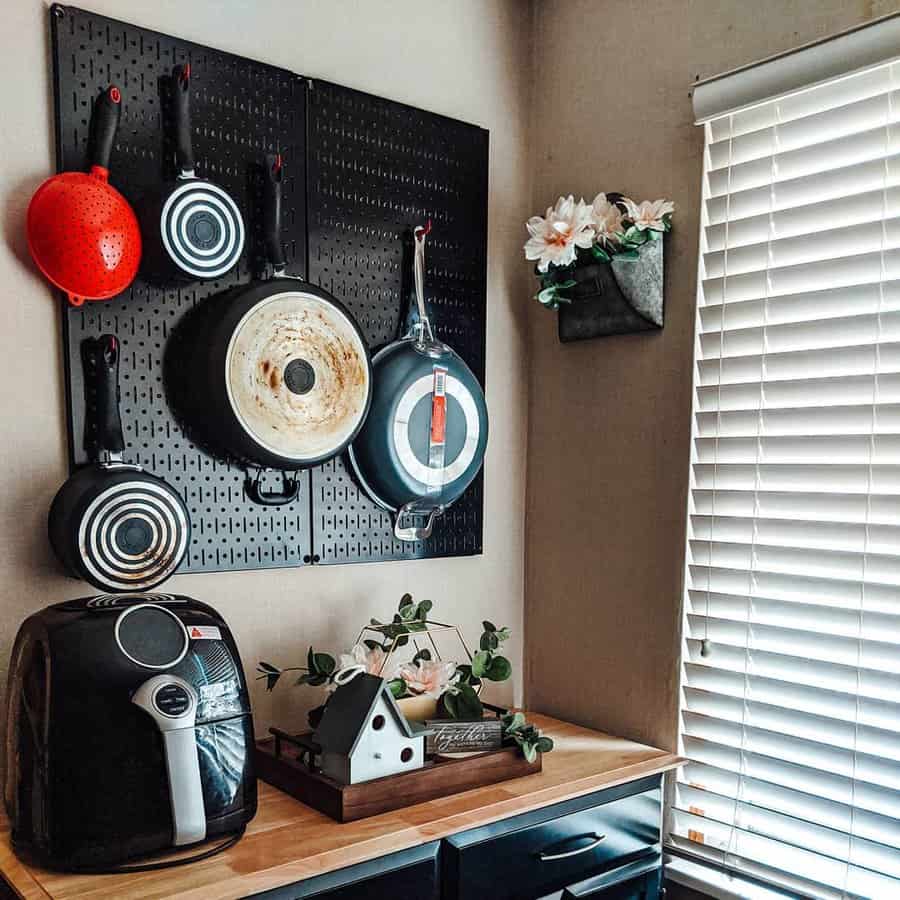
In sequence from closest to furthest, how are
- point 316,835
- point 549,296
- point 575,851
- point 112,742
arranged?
point 112,742, point 316,835, point 575,851, point 549,296

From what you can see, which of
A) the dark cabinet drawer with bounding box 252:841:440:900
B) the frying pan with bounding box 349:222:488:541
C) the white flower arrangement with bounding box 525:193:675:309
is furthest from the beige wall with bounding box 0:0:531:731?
the dark cabinet drawer with bounding box 252:841:440:900

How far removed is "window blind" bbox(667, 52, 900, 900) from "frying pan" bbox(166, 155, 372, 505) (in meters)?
0.71

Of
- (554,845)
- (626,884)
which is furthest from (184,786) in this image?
(626,884)

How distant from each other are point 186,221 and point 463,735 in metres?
1.03

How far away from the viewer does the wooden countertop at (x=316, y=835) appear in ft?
3.68

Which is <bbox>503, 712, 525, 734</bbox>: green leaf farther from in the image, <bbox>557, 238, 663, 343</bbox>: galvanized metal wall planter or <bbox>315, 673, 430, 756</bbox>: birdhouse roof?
<bbox>557, 238, 663, 343</bbox>: galvanized metal wall planter

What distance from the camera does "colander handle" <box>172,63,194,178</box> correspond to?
1.47 m

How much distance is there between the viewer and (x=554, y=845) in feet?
4.86

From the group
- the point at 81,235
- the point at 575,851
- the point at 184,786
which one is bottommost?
the point at 575,851

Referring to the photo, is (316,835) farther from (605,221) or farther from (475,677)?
(605,221)

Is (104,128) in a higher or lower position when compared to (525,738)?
higher

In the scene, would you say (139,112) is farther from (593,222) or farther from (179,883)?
(179,883)

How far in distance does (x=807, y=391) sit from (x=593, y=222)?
555 millimetres

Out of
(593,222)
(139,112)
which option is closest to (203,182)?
(139,112)
